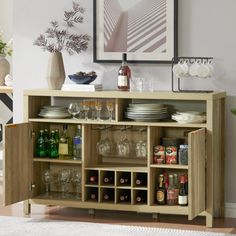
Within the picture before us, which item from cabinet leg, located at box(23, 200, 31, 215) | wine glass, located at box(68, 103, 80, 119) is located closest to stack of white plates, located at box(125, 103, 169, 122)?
wine glass, located at box(68, 103, 80, 119)

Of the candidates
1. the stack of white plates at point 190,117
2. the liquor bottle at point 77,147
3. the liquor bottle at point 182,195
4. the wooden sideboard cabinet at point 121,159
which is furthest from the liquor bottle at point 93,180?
the stack of white plates at point 190,117

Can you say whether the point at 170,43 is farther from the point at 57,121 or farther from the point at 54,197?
the point at 54,197

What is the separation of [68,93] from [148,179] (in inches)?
33.7

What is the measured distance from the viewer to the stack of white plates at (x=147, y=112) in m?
5.20

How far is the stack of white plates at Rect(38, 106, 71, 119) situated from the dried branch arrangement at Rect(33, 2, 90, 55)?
1.54 ft

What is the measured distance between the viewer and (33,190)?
5.58 m

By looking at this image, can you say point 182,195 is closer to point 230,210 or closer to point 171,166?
point 171,166

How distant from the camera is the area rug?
193 inches

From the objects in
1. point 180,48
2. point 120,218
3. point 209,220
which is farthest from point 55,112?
point 209,220

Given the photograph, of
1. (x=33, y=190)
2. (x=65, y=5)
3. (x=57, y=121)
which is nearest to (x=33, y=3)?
(x=65, y=5)

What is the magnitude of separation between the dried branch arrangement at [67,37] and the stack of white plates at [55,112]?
0.47m

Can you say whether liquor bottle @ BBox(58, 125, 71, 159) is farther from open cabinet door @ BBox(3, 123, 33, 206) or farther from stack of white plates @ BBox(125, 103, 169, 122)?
stack of white plates @ BBox(125, 103, 169, 122)

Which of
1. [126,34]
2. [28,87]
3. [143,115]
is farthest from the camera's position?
[28,87]

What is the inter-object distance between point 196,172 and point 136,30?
49.1 inches
